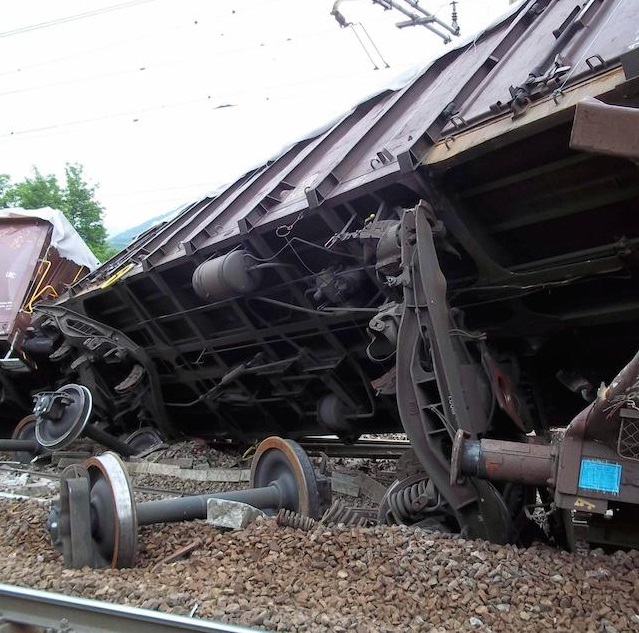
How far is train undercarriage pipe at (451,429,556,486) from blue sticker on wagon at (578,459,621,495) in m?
0.20

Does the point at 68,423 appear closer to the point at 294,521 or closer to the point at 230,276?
the point at 230,276

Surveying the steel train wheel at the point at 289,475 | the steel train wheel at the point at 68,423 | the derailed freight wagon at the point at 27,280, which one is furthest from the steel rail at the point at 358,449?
the derailed freight wagon at the point at 27,280

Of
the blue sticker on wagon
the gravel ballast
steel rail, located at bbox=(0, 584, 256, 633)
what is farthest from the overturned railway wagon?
steel rail, located at bbox=(0, 584, 256, 633)

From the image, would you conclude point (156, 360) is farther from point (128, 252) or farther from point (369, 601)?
point (369, 601)

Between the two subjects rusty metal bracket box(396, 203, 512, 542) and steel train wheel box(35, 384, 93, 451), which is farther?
steel train wheel box(35, 384, 93, 451)

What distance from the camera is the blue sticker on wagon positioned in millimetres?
3160

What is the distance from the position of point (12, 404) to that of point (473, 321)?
28.1 ft

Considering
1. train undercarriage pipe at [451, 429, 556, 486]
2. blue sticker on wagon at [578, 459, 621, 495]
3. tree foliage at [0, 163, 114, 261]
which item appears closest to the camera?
blue sticker on wagon at [578, 459, 621, 495]

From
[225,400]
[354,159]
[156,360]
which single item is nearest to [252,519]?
[354,159]

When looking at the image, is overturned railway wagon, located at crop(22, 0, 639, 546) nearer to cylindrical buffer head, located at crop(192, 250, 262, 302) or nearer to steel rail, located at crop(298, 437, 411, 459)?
cylindrical buffer head, located at crop(192, 250, 262, 302)

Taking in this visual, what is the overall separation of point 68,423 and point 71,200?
26.2 m

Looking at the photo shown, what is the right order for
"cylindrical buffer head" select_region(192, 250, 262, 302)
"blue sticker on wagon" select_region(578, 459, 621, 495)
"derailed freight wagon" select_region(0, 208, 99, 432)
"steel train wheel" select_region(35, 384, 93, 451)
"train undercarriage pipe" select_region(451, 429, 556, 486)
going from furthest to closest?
"derailed freight wagon" select_region(0, 208, 99, 432)
"steel train wheel" select_region(35, 384, 93, 451)
"cylindrical buffer head" select_region(192, 250, 262, 302)
"train undercarriage pipe" select_region(451, 429, 556, 486)
"blue sticker on wagon" select_region(578, 459, 621, 495)

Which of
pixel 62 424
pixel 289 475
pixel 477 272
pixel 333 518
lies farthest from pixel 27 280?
pixel 477 272

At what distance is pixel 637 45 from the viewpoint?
3287 mm
